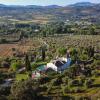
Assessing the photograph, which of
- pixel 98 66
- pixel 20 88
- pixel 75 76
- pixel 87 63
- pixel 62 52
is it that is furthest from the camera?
pixel 62 52

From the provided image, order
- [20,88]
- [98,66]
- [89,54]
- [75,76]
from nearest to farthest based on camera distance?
[20,88] → [75,76] → [98,66] → [89,54]

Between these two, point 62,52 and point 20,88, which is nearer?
point 20,88

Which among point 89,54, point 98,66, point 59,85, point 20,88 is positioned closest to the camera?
point 20,88

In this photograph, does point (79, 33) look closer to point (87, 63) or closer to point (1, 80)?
point (87, 63)

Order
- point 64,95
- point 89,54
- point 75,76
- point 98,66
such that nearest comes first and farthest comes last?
point 64,95 < point 75,76 < point 98,66 < point 89,54

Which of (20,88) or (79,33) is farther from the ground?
(20,88)

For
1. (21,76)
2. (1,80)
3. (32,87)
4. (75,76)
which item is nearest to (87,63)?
(75,76)

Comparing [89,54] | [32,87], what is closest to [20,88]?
[32,87]

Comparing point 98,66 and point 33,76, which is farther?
point 98,66

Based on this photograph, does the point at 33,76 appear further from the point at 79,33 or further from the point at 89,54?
the point at 79,33
